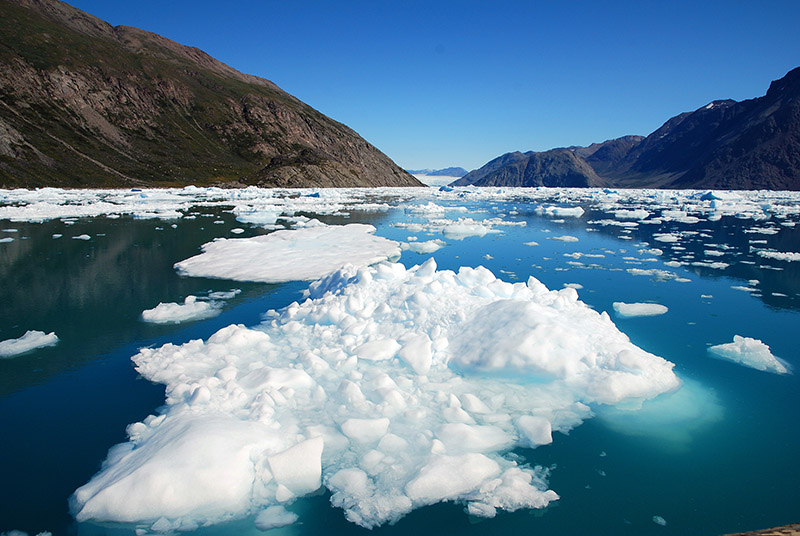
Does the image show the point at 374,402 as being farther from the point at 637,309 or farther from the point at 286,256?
the point at 286,256

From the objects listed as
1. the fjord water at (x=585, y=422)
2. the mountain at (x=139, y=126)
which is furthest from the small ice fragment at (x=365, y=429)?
the mountain at (x=139, y=126)

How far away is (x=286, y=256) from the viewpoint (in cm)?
1507

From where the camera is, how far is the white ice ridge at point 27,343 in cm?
725

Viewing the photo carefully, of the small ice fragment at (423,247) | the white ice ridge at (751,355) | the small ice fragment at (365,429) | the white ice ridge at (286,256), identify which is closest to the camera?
the small ice fragment at (365,429)

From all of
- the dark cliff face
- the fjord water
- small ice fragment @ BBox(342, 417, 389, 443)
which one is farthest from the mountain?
the dark cliff face

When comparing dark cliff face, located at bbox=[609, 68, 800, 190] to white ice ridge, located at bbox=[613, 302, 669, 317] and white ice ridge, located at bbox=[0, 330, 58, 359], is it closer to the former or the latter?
white ice ridge, located at bbox=[613, 302, 669, 317]

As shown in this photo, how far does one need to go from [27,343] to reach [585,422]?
922 cm

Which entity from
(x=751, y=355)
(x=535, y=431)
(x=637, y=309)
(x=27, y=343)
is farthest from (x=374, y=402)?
(x=637, y=309)

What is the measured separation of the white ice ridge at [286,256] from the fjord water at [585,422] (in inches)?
35.2

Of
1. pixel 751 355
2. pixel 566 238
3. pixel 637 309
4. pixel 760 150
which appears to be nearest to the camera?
pixel 751 355

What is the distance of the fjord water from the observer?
3840 mm

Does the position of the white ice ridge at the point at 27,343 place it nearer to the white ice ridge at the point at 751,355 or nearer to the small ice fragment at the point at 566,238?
the white ice ridge at the point at 751,355

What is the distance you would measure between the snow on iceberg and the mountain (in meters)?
69.2

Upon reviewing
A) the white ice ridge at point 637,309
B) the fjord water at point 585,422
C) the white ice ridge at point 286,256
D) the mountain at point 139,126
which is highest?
the mountain at point 139,126
